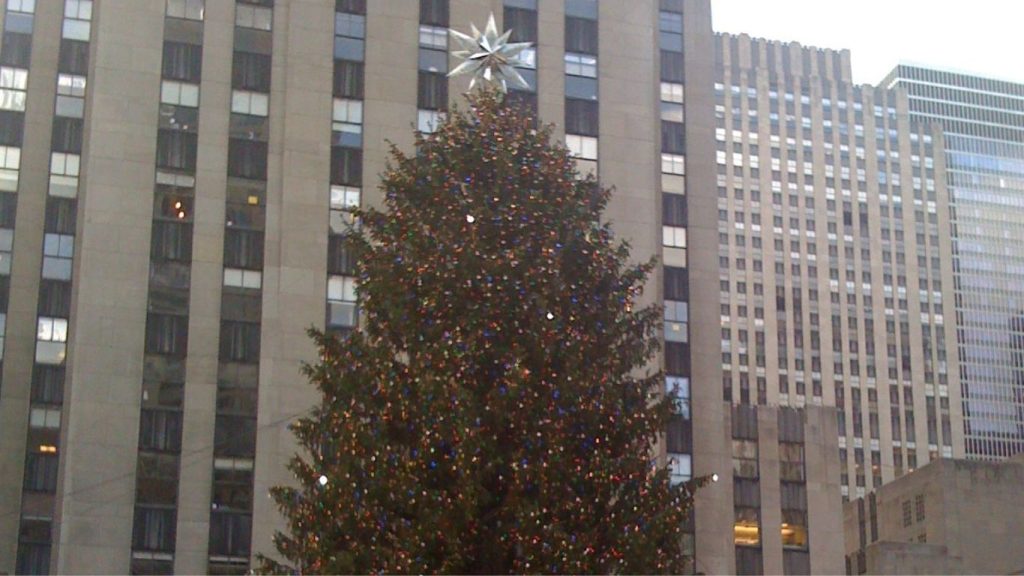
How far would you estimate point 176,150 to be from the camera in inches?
2574

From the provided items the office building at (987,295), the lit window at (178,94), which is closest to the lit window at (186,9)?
the lit window at (178,94)

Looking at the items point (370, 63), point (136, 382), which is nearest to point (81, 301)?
point (136, 382)

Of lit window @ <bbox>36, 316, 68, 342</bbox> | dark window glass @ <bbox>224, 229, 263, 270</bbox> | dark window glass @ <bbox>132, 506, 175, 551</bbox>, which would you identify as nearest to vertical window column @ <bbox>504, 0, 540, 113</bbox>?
dark window glass @ <bbox>224, 229, 263, 270</bbox>

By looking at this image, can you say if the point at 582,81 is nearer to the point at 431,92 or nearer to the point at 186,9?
the point at 431,92

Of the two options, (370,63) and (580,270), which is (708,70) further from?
(580,270)

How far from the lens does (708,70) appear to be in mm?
74438

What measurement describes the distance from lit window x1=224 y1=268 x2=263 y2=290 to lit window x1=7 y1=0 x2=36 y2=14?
591 inches

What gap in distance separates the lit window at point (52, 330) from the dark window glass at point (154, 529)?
8.26 metres

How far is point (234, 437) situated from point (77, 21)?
1978cm

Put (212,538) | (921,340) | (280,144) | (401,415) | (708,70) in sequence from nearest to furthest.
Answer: (401,415) < (212,538) < (280,144) < (708,70) < (921,340)

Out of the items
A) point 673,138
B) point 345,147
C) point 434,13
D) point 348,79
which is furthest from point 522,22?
point 345,147

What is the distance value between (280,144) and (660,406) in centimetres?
3482

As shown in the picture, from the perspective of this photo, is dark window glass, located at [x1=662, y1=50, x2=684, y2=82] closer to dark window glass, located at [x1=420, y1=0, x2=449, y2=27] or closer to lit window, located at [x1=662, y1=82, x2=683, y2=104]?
lit window, located at [x1=662, y1=82, x2=683, y2=104]

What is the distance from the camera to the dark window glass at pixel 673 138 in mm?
72688
